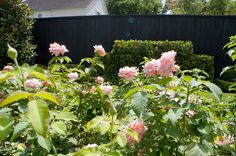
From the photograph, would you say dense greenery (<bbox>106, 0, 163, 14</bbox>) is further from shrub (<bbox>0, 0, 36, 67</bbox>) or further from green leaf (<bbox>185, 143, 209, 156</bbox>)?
green leaf (<bbox>185, 143, 209, 156</bbox>)

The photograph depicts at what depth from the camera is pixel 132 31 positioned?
10.0 m

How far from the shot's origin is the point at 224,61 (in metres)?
9.14

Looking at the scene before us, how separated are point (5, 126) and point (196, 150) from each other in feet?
2.33

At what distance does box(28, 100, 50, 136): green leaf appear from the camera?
0.90m

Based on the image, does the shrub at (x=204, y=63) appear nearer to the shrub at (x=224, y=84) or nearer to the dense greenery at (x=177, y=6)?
the shrub at (x=224, y=84)

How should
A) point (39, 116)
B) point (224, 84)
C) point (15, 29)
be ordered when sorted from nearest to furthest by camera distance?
1. point (39, 116)
2. point (224, 84)
3. point (15, 29)

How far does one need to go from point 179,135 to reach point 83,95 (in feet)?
2.97

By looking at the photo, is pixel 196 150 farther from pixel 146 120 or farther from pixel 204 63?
pixel 204 63

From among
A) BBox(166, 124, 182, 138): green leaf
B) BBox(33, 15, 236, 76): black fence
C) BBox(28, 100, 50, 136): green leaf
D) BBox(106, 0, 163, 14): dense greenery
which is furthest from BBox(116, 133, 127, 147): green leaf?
BBox(106, 0, 163, 14): dense greenery

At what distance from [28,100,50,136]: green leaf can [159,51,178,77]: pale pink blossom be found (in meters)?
0.68

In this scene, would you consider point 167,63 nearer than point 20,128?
No

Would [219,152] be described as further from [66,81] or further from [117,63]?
[117,63]

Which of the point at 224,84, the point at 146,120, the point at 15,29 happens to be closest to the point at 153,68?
the point at 146,120

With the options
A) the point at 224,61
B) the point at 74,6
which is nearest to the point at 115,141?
the point at 224,61
